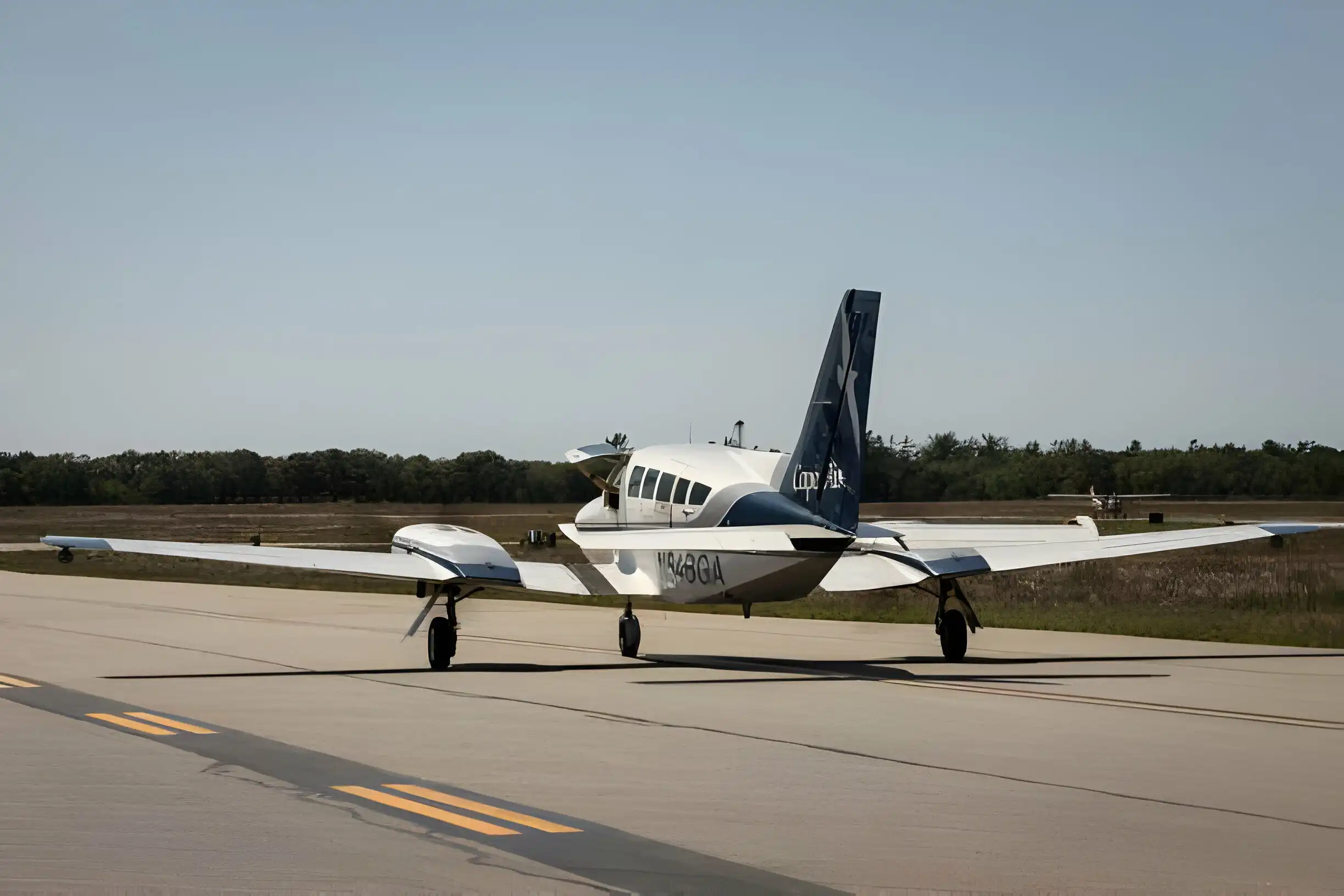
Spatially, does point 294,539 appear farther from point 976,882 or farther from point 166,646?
point 976,882

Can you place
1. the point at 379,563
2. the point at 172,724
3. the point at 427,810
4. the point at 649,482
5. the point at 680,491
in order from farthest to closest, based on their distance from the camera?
the point at 649,482 < the point at 680,491 < the point at 379,563 < the point at 172,724 < the point at 427,810

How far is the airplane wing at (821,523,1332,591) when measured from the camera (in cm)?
2308

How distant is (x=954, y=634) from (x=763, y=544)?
5713 mm

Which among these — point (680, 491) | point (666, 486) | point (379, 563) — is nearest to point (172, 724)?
point (379, 563)

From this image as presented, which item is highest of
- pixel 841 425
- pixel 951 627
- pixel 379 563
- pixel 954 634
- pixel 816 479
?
pixel 841 425

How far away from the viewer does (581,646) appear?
2861 cm

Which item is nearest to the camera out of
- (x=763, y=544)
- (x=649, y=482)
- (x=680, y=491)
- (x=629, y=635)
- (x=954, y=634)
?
(x=763, y=544)

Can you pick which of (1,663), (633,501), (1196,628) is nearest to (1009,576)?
(1196,628)

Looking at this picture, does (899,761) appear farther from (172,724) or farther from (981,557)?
(981,557)

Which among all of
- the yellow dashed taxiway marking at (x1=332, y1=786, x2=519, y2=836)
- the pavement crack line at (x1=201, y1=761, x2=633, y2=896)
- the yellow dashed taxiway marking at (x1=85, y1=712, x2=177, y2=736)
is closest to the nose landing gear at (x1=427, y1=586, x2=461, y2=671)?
the yellow dashed taxiway marking at (x1=85, y1=712, x2=177, y2=736)

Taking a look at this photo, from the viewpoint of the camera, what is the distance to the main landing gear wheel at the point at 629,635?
25.3 metres

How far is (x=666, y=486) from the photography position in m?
24.3

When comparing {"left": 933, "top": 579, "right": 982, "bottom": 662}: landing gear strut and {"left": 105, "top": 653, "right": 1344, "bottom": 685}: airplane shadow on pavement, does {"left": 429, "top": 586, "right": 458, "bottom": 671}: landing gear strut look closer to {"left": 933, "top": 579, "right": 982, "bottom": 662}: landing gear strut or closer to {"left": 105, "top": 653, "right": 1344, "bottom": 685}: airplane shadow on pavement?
{"left": 105, "top": 653, "right": 1344, "bottom": 685}: airplane shadow on pavement

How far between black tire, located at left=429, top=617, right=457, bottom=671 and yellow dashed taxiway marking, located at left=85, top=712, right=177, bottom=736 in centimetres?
660
